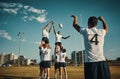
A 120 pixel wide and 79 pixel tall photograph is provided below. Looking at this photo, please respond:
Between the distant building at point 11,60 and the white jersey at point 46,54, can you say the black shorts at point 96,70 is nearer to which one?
the white jersey at point 46,54

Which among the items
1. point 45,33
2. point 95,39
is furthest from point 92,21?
point 45,33

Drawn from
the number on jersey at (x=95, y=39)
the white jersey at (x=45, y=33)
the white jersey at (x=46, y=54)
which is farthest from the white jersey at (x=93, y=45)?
the white jersey at (x=45, y=33)

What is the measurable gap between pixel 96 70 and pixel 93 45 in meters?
0.39

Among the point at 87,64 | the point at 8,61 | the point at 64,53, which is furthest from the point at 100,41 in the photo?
the point at 8,61

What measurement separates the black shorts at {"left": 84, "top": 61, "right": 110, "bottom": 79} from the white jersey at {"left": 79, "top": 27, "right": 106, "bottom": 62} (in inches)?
3.0

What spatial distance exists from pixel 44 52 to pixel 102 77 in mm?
4147

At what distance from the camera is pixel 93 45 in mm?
3348

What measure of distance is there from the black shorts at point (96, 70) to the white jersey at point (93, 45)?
0.25 feet

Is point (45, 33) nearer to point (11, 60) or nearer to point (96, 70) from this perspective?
point (96, 70)

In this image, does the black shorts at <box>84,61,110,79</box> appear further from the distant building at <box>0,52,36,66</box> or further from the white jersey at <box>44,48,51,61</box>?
the distant building at <box>0,52,36,66</box>

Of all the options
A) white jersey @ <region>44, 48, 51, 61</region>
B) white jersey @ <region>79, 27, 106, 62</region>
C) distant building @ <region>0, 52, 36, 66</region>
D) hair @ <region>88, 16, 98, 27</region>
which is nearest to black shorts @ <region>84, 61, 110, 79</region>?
white jersey @ <region>79, 27, 106, 62</region>

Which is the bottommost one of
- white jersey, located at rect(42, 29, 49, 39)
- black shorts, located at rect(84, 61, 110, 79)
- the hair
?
black shorts, located at rect(84, 61, 110, 79)

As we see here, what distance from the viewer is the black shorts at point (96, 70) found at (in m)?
3.23

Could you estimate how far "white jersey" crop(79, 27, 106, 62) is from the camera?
130 inches
